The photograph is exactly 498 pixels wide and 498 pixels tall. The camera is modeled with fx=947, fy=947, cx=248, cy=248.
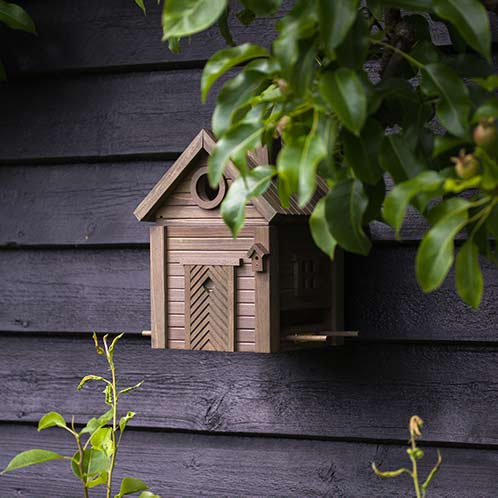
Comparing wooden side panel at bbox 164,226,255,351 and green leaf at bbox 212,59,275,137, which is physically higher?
green leaf at bbox 212,59,275,137

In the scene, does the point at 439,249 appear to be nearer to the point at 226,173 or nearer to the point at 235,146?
the point at 235,146

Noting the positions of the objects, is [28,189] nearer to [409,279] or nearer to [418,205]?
[409,279]

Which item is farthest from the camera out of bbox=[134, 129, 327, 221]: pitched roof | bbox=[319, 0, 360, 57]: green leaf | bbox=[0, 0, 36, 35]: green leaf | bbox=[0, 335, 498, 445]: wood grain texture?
bbox=[0, 0, 36, 35]: green leaf

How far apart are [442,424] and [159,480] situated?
0.53 metres

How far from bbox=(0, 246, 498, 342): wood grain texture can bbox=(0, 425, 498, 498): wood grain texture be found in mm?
201

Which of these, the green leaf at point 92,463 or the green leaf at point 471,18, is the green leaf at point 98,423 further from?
the green leaf at point 471,18

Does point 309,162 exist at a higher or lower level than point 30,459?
higher

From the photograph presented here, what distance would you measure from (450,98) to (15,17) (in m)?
0.98

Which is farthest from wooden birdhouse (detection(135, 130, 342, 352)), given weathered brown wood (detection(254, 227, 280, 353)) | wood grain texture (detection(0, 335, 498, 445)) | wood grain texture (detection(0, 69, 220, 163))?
wood grain texture (detection(0, 69, 220, 163))

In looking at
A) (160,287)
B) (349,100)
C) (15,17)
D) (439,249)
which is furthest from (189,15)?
(15,17)

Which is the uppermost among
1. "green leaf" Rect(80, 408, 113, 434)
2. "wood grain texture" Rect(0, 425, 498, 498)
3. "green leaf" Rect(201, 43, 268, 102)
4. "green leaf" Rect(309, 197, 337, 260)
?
"green leaf" Rect(201, 43, 268, 102)

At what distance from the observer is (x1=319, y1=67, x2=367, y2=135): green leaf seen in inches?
33.1

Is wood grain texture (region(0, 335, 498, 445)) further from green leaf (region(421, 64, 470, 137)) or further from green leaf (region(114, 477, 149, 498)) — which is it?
green leaf (region(421, 64, 470, 137))

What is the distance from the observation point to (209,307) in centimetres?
143
